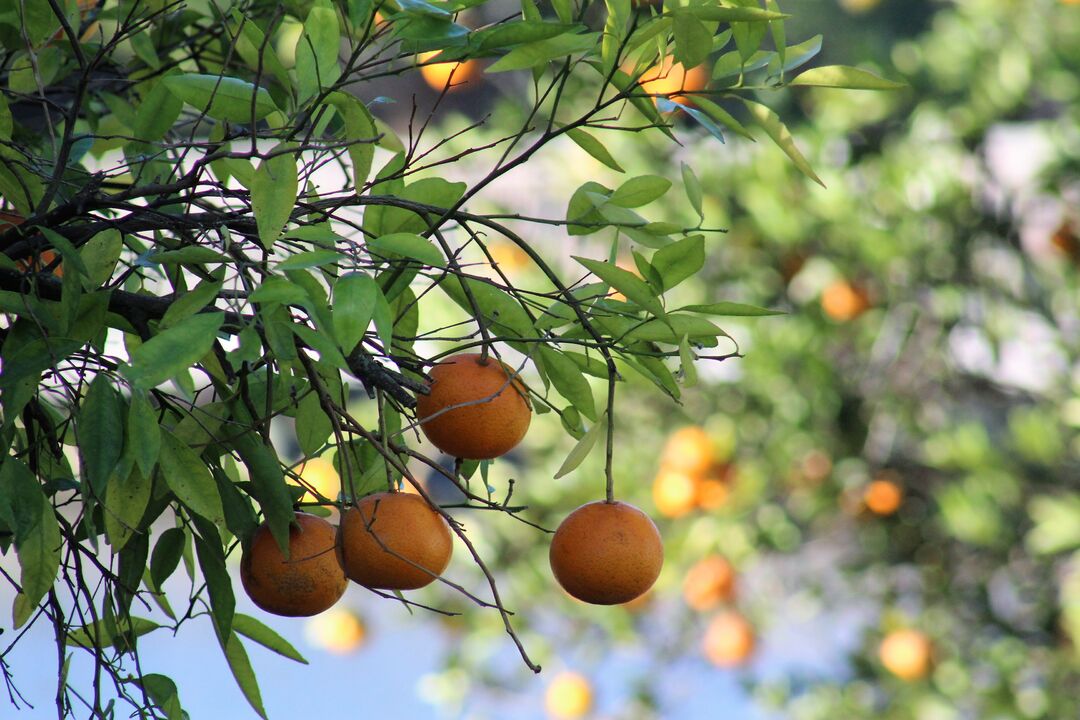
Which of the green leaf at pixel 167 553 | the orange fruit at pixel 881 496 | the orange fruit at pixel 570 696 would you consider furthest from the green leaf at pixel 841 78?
the orange fruit at pixel 570 696

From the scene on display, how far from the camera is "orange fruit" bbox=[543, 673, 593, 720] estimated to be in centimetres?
187

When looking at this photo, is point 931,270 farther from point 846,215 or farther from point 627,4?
point 627,4

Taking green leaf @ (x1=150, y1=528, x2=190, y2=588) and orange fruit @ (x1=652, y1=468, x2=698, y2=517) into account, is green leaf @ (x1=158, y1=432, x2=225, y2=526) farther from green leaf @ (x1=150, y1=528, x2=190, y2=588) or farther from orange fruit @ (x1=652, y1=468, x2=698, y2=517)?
orange fruit @ (x1=652, y1=468, x2=698, y2=517)

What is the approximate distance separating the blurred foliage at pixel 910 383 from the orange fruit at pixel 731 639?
35 mm

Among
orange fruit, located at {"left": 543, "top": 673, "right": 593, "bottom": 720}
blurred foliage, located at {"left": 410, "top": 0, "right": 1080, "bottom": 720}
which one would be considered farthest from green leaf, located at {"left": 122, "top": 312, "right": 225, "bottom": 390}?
orange fruit, located at {"left": 543, "top": 673, "right": 593, "bottom": 720}

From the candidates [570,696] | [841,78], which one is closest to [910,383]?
[570,696]

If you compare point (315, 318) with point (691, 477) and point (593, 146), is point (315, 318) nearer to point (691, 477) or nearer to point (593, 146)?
point (593, 146)

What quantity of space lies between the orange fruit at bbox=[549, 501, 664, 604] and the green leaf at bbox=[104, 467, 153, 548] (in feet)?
0.60

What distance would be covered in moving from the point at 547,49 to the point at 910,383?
136cm

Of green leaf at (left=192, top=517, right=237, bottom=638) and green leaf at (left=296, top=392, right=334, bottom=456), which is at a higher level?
green leaf at (left=296, top=392, right=334, bottom=456)

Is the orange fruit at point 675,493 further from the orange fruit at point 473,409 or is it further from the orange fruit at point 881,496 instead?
the orange fruit at point 473,409

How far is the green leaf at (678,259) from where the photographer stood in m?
0.50

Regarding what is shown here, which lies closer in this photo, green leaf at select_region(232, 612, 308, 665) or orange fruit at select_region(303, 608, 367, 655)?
green leaf at select_region(232, 612, 308, 665)

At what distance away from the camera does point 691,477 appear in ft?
5.47
